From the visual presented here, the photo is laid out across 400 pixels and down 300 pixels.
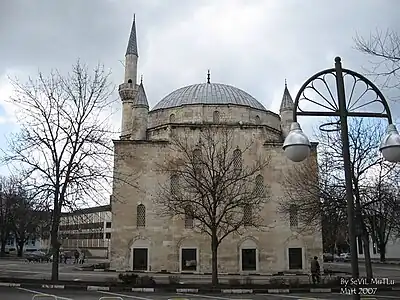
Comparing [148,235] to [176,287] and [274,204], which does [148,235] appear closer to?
[274,204]

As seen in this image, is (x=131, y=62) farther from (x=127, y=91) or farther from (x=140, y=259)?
(x=140, y=259)

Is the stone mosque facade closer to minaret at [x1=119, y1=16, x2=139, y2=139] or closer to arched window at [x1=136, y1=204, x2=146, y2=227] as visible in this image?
arched window at [x1=136, y1=204, x2=146, y2=227]

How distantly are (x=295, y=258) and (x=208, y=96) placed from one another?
634 inches

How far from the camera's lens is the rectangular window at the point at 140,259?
30438 millimetres

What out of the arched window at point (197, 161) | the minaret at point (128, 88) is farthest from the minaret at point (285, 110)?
the minaret at point (128, 88)

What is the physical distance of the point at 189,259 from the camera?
30.8 metres

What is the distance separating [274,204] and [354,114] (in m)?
26.6

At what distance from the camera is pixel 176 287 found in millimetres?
18531

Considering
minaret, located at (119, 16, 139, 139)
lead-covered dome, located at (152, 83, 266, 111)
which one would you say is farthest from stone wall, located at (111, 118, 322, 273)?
lead-covered dome, located at (152, 83, 266, 111)

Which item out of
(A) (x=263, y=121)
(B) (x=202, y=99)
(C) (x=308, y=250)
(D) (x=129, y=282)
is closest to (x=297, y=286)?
(D) (x=129, y=282)

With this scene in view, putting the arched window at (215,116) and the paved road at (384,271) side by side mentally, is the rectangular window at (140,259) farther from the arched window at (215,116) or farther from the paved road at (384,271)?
the paved road at (384,271)

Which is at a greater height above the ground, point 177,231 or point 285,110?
point 285,110

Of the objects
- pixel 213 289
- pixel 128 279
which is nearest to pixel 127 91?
pixel 128 279

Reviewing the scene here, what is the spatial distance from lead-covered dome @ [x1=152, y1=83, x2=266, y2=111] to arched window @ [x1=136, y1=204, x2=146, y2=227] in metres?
10.4
